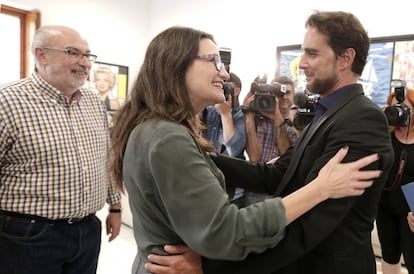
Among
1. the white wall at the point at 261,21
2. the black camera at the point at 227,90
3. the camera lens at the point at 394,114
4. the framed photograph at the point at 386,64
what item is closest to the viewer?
the black camera at the point at 227,90

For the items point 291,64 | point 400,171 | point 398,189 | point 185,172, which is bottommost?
point 398,189

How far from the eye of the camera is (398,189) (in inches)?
89.0

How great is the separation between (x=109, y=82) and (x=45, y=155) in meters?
2.87

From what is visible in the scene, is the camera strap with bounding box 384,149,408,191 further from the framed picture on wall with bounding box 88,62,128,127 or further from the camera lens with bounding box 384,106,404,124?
the framed picture on wall with bounding box 88,62,128,127

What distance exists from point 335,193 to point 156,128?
1.56ft

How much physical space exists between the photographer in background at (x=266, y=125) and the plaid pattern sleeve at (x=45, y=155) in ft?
3.20

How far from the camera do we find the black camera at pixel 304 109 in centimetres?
209

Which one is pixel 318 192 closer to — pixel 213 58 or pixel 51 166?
pixel 213 58

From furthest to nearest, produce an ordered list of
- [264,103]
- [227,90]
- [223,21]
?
[223,21]
[264,103]
[227,90]

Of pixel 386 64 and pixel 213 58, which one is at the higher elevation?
pixel 386 64

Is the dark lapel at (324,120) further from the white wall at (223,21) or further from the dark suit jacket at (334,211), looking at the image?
the white wall at (223,21)

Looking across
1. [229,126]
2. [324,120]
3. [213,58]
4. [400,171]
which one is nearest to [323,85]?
[324,120]

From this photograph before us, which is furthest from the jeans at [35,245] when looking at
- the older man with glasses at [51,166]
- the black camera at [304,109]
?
the black camera at [304,109]

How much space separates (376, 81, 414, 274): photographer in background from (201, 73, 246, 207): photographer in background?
0.87 meters
